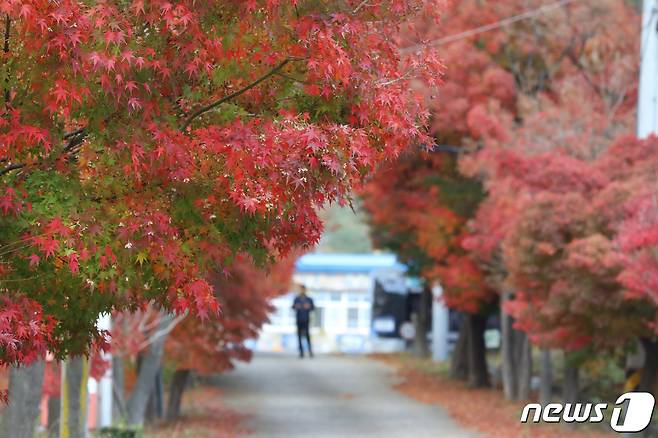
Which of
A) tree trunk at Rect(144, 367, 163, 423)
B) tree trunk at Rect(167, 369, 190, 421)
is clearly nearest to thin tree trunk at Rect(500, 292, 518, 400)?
tree trunk at Rect(167, 369, 190, 421)

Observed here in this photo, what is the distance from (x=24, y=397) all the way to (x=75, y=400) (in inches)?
121

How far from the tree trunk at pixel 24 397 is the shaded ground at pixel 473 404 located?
12725 millimetres

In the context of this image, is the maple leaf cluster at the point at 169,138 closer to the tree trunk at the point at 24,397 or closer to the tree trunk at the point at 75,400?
the tree trunk at the point at 24,397

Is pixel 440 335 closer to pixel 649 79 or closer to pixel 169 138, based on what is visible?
pixel 649 79

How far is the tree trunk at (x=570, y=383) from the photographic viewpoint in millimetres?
→ 25219

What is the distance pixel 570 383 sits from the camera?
2542cm

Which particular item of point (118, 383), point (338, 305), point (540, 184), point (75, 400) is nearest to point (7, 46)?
point (75, 400)

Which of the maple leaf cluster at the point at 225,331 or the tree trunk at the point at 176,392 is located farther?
the tree trunk at the point at 176,392

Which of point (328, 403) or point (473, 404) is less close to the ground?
point (328, 403)

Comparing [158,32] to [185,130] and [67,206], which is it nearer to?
[185,130]

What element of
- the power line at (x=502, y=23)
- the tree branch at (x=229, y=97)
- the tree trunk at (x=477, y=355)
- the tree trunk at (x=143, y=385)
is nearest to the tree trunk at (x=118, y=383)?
the tree trunk at (x=143, y=385)

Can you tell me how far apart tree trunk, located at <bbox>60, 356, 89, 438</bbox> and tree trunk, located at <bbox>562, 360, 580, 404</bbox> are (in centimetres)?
1330

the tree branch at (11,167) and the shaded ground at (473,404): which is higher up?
the tree branch at (11,167)

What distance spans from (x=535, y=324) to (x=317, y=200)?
14164mm
